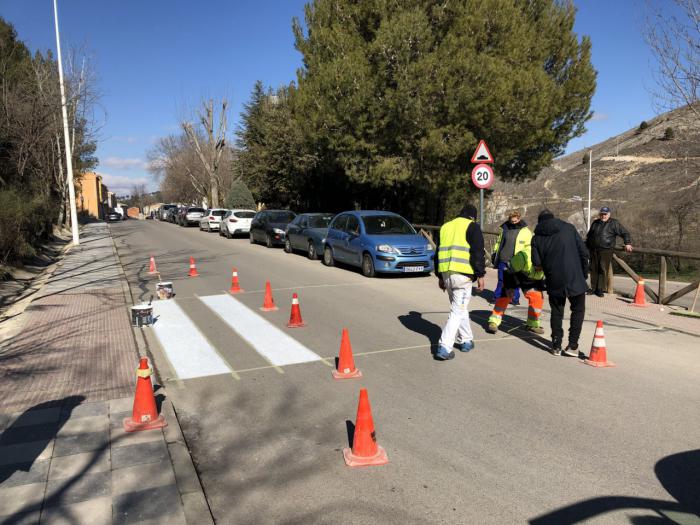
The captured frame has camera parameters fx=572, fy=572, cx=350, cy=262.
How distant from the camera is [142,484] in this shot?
3.78 metres

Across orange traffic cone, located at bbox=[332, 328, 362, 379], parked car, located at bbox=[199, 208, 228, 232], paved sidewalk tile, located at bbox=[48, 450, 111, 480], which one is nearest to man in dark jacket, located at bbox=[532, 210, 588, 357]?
orange traffic cone, located at bbox=[332, 328, 362, 379]

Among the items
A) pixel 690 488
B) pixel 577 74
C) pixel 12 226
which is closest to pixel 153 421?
pixel 690 488

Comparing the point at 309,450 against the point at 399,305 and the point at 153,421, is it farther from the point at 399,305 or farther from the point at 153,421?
the point at 399,305

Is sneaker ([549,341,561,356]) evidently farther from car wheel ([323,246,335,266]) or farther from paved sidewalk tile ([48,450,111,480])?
car wheel ([323,246,335,266])

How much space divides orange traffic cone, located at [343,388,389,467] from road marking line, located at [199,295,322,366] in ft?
8.11

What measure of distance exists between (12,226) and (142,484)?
12.7m

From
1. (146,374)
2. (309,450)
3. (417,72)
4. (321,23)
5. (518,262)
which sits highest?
(321,23)

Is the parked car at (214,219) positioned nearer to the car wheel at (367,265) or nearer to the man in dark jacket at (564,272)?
the car wheel at (367,265)

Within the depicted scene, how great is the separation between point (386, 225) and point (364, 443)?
1105 cm

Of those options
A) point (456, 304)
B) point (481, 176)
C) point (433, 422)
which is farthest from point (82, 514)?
point (481, 176)

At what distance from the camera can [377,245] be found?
45.1ft

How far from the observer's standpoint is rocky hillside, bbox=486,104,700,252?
818 inches

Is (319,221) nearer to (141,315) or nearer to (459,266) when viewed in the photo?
(141,315)

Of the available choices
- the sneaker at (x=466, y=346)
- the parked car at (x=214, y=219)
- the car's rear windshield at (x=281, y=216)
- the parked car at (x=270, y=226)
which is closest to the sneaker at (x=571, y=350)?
the sneaker at (x=466, y=346)
